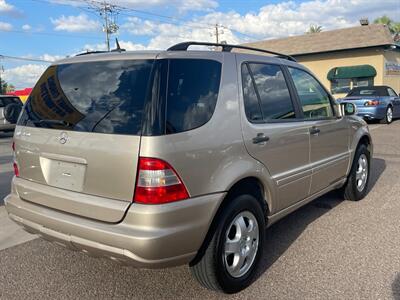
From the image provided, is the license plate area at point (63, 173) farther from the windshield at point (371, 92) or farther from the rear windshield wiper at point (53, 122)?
the windshield at point (371, 92)

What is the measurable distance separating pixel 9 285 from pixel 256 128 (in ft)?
7.94

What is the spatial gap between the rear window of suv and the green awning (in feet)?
85.8

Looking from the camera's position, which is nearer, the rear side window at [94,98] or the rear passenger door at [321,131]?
the rear side window at [94,98]

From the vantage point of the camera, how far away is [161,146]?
2.66m

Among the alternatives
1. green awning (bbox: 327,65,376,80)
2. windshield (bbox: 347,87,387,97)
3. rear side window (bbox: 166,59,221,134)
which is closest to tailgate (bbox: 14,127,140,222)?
rear side window (bbox: 166,59,221,134)

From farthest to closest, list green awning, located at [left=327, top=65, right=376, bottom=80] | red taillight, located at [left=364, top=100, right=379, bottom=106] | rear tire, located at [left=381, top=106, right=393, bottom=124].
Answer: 1. green awning, located at [left=327, top=65, right=376, bottom=80]
2. rear tire, located at [left=381, top=106, right=393, bottom=124]
3. red taillight, located at [left=364, top=100, right=379, bottom=106]

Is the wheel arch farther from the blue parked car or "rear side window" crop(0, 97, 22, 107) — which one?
"rear side window" crop(0, 97, 22, 107)

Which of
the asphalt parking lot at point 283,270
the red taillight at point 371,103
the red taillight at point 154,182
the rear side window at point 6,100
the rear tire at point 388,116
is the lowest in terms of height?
the rear tire at point 388,116

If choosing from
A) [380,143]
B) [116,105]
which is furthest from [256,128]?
[380,143]

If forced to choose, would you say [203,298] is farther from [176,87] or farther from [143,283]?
[176,87]

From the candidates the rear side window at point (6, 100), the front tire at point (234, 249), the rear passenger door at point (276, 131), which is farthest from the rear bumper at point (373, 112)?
the front tire at point (234, 249)

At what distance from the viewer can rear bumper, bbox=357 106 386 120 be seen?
16156mm

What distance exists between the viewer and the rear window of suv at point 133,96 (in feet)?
8.99

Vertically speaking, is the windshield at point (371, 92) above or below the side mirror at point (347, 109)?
below
